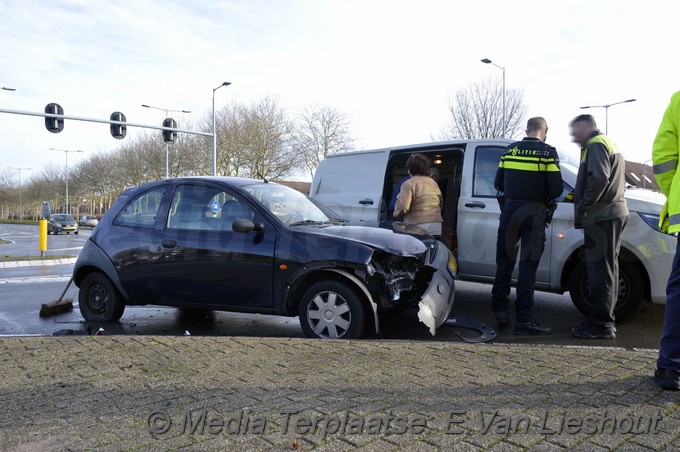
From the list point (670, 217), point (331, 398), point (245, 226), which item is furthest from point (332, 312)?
point (670, 217)

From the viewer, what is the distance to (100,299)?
20.1 feet

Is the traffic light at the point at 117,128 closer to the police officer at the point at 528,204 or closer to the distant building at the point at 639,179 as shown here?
the distant building at the point at 639,179

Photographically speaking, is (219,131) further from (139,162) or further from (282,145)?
(139,162)

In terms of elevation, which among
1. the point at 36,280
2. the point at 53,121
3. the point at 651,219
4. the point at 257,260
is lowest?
the point at 36,280

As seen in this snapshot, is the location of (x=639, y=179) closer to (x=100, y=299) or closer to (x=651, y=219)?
(x=651, y=219)

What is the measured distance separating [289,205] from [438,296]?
1800 mm

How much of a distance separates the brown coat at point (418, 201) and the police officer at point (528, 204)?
1.10 meters

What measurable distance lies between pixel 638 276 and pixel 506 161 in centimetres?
170

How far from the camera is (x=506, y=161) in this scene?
536cm

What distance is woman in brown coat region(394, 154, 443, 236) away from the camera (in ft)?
20.7

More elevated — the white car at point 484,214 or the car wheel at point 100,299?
the white car at point 484,214

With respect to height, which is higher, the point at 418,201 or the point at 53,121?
the point at 53,121

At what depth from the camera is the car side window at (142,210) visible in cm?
588

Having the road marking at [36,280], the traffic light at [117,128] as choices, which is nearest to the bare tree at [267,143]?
the traffic light at [117,128]
